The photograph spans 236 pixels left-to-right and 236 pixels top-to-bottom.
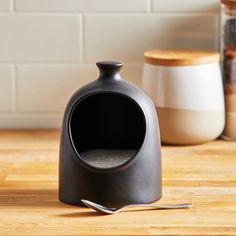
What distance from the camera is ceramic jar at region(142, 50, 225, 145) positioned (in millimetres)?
1652

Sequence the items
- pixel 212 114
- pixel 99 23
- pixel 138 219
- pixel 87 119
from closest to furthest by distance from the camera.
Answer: pixel 138 219
pixel 87 119
pixel 212 114
pixel 99 23

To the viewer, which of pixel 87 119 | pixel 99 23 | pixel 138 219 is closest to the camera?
pixel 138 219

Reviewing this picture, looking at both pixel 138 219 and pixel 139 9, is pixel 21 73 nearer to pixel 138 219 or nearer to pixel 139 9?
pixel 139 9

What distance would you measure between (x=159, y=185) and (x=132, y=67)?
0.56 metres

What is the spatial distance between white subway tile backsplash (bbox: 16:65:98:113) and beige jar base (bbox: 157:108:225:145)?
24cm

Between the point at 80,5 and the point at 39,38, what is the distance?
0.39 feet

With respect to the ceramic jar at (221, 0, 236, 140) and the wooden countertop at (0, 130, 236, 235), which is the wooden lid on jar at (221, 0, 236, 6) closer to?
the ceramic jar at (221, 0, 236, 140)

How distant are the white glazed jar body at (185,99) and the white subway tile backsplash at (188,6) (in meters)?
0.17

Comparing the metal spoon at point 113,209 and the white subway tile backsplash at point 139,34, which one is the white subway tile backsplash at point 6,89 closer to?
the white subway tile backsplash at point 139,34

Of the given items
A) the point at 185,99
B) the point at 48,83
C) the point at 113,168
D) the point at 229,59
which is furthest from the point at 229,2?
the point at 113,168

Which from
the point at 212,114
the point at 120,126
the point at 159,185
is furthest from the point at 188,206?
the point at 212,114

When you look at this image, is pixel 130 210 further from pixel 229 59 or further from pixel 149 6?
pixel 149 6

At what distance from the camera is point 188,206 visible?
127 cm

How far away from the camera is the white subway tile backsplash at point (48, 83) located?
182 centimetres
